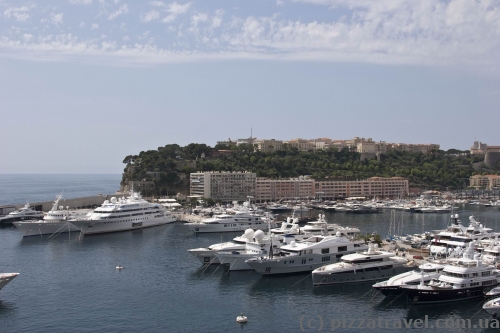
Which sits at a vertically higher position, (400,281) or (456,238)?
(456,238)

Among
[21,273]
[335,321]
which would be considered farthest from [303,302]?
[21,273]

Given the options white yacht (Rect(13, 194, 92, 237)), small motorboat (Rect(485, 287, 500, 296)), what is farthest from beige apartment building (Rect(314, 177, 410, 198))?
small motorboat (Rect(485, 287, 500, 296))

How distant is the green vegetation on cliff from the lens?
323ft

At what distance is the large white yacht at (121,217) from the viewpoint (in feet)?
179

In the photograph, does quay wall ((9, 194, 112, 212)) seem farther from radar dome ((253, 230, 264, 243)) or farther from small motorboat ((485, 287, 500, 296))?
small motorboat ((485, 287, 500, 296))

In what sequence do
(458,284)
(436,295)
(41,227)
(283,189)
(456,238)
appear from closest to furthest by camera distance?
(436,295), (458,284), (456,238), (41,227), (283,189)

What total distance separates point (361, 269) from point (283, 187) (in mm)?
70204

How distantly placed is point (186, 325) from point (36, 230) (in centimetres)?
3439

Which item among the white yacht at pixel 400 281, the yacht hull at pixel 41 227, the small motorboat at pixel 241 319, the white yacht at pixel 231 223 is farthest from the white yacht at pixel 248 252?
the yacht hull at pixel 41 227

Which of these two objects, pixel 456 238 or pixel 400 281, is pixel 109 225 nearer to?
pixel 456 238

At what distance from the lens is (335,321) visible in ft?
82.0

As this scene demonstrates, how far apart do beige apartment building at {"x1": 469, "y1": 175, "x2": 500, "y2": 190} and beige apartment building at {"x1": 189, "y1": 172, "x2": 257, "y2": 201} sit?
61.3 m

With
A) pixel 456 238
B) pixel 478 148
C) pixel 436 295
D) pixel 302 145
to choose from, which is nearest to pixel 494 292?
pixel 436 295

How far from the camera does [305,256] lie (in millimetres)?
34312
